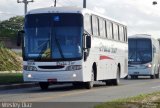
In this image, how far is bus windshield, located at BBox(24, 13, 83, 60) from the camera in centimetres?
2503

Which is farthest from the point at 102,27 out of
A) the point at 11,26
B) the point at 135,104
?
the point at 11,26

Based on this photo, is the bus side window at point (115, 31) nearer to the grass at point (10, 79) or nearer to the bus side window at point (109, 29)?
the bus side window at point (109, 29)

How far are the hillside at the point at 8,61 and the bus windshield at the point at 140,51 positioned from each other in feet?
31.6

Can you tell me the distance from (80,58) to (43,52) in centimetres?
160

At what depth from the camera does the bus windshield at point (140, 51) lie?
155 ft

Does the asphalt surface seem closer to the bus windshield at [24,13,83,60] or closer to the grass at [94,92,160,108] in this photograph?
the bus windshield at [24,13,83,60]

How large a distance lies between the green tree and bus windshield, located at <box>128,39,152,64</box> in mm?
68903

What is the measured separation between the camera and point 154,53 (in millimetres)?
48781

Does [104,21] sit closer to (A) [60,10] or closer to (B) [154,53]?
(A) [60,10]

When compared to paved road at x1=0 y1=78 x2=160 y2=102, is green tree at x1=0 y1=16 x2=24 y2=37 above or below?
above

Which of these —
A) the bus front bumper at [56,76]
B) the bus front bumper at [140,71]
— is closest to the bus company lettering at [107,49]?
the bus front bumper at [56,76]

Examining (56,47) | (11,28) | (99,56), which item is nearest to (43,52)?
(56,47)

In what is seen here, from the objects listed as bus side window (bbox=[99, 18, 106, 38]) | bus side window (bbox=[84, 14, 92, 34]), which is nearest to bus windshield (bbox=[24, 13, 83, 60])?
bus side window (bbox=[84, 14, 92, 34])

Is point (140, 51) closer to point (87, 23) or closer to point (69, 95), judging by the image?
point (87, 23)
